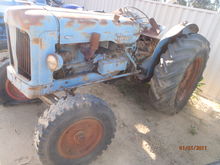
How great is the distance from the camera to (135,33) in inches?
105

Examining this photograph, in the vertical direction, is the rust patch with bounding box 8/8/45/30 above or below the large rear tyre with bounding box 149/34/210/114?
above

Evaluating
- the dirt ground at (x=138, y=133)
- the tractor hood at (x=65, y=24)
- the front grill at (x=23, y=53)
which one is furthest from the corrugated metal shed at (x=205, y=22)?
the front grill at (x=23, y=53)

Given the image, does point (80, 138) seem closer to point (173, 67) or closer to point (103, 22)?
point (103, 22)

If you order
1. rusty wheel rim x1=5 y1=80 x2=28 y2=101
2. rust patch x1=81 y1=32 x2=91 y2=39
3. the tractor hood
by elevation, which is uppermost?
the tractor hood

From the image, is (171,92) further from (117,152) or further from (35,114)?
(35,114)

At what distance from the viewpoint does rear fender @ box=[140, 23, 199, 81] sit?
273 centimetres

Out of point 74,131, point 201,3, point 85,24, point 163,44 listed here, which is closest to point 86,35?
point 85,24

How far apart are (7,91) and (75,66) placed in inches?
51.3

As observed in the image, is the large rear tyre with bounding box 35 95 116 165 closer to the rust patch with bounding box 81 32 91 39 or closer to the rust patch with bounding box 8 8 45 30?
the rust patch with bounding box 81 32 91 39

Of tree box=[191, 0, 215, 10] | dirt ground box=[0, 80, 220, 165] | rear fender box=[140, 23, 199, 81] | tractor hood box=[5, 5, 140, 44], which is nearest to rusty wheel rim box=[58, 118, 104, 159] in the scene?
dirt ground box=[0, 80, 220, 165]

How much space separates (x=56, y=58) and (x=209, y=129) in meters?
2.90

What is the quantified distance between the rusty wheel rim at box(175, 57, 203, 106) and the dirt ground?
377mm

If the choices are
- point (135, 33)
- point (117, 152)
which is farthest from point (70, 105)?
point (135, 33)

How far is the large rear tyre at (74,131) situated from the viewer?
1.79 m
